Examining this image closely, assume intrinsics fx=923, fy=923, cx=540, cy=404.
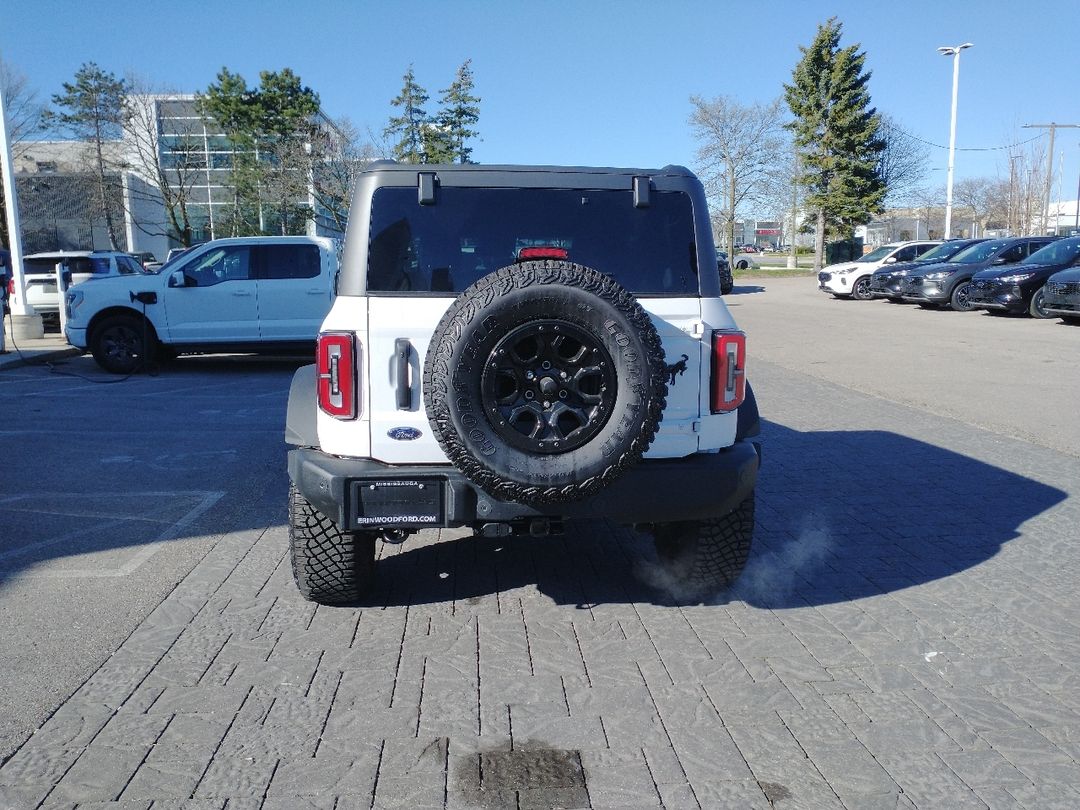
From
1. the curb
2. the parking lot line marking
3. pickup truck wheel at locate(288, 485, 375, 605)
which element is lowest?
the parking lot line marking

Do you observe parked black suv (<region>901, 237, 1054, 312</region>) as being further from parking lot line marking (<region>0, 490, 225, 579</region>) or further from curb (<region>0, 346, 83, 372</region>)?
parking lot line marking (<region>0, 490, 225, 579</region>)

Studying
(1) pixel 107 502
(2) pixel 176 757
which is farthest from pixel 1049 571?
(1) pixel 107 502

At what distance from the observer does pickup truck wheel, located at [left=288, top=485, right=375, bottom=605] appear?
14.0 feet

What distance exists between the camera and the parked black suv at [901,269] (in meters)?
26.5

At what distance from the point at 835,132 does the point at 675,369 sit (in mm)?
46118

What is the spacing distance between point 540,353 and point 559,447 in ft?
1.25

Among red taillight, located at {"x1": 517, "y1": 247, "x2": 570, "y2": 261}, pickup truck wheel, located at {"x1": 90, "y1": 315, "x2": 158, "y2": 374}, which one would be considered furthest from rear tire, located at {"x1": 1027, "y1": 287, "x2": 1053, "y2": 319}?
red taillight, located at {"x1": 517, "y1": 247, "x2": 570, "y2": 261}

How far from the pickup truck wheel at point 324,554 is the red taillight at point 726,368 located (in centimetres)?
169

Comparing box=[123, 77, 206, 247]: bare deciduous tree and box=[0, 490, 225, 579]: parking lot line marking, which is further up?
box=[123, 77, 206, 247]: bare deciduous tree

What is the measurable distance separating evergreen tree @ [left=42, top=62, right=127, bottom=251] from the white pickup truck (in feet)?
116

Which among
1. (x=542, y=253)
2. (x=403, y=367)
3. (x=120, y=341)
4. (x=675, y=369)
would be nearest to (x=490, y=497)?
(x=403, y=367)

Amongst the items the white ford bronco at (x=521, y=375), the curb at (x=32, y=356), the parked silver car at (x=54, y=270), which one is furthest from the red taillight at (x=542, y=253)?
the parked silver car at (x=54, y=270)

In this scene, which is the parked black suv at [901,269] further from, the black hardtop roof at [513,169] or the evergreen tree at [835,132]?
the black hardtop roof at [513,169]

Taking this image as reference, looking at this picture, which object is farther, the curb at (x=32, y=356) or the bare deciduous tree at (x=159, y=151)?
the bare deciduous tree at (x=159, y=151)
